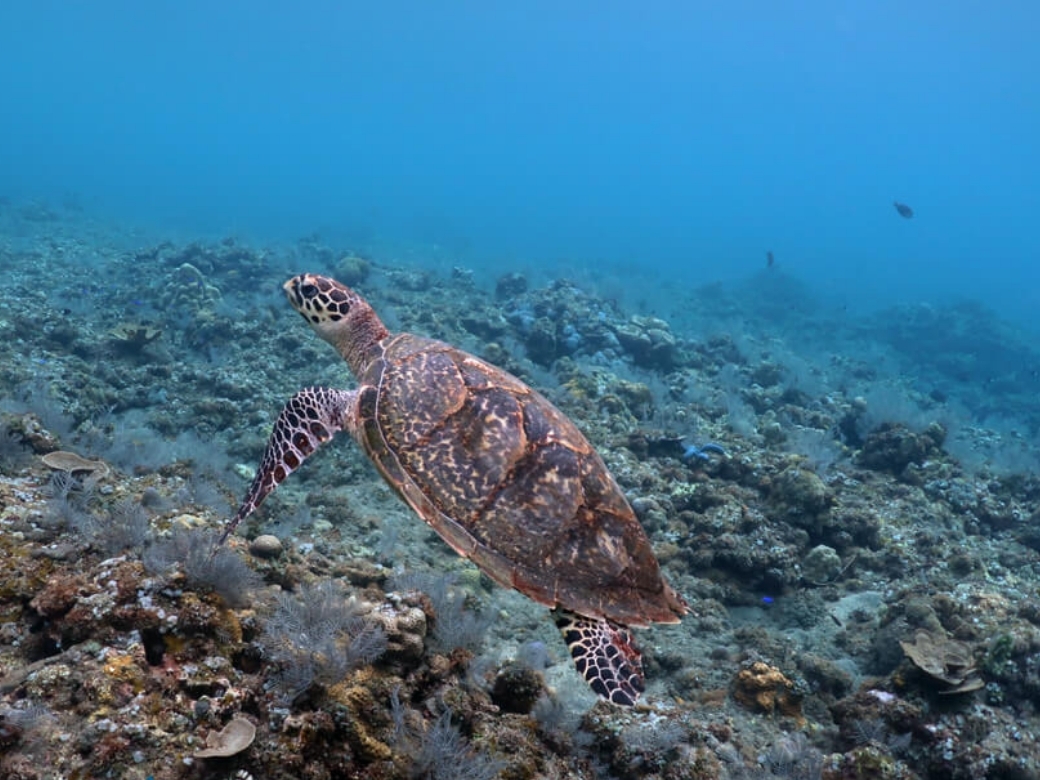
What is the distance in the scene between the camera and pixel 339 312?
210 inches

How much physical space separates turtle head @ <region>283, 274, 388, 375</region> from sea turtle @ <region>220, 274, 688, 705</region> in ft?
3.14

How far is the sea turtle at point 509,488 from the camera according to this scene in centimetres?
365

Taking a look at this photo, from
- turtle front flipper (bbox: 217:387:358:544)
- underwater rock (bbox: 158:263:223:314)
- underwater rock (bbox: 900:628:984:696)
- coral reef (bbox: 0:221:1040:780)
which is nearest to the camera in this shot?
coral reef (bbox: 0:221:1040:780)

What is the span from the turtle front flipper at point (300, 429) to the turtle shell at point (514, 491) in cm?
30

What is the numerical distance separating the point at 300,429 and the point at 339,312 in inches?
56.9

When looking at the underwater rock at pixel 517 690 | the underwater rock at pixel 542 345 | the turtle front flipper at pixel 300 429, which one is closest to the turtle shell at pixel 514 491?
the turtle front flipper at pixel 300 429

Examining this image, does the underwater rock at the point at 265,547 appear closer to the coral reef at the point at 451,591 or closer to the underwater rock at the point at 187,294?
the coral reef at the point at 451,591

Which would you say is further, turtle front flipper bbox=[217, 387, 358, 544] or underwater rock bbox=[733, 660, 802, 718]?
underwater rock bbox=[733, 660, 802, 718]

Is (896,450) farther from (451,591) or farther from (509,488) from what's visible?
(509,488)

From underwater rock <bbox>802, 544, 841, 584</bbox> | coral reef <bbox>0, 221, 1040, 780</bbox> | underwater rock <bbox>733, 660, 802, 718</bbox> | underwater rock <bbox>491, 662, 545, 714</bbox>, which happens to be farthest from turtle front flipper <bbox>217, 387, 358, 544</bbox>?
underwater rock <bbox>802, 544, 841, 584</bbox>

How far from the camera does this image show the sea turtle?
3654mm

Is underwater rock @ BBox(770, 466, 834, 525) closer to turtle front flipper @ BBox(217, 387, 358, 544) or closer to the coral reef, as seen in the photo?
the coral reef

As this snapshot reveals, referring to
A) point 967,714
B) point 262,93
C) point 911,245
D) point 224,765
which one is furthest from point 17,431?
point 262,93

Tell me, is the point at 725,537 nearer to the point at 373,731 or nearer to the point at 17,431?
the point at 373,731
